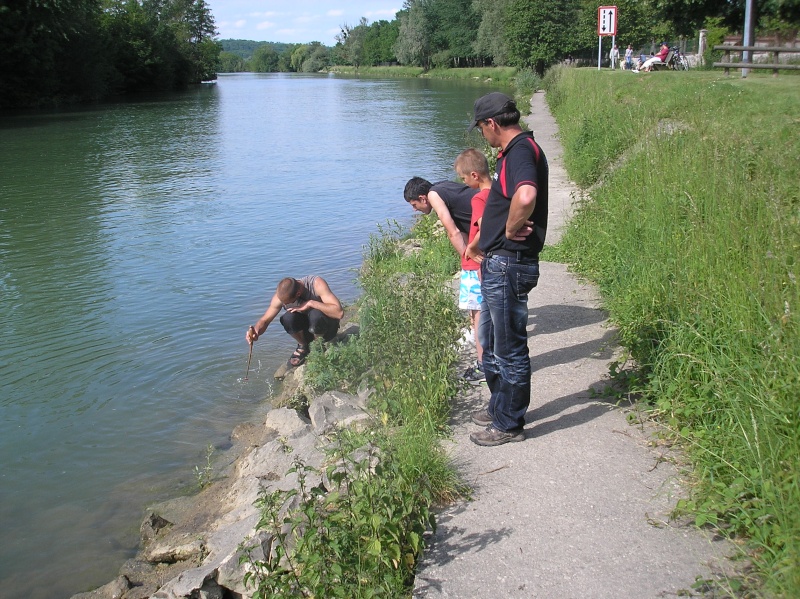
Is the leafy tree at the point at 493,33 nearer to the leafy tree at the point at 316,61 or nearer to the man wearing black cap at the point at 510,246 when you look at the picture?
the man wearing black cap at the point at 510,246

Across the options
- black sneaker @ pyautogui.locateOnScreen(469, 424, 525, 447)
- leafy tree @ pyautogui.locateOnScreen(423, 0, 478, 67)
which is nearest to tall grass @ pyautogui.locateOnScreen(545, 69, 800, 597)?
black sneaker @ pyautogui.locateOnScreen(469, 424, 525, 447)

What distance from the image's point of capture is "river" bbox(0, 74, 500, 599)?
586cm

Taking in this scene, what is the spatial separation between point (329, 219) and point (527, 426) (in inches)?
437

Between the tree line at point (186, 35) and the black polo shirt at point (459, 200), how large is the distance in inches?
837

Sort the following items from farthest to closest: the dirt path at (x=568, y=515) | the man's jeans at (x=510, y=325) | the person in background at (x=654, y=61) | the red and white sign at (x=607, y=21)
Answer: the person in background at (x=654, y=61), the red and white sign at (x=607, y=21), the man's jeans at (x=510, y=325), the dirt path at (x=568, y=515)

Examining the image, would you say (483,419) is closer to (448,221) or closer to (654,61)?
(448,221)

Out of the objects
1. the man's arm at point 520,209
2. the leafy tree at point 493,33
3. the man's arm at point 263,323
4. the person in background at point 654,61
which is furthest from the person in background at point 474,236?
the leafy tree at point 493,33

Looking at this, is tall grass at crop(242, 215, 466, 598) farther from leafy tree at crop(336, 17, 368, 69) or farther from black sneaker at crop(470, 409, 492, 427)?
leafy tree at crop(336, 17, 368, 69)

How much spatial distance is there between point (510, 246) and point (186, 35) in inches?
3627

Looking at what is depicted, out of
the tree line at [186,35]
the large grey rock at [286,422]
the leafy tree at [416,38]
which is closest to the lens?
the large grey rock at [286,422]

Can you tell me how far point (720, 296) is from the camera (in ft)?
14.8

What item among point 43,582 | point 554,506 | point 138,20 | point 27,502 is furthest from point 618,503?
point 138,20

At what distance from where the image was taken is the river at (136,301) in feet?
19.2

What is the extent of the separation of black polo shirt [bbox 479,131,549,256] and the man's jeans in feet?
0.29
